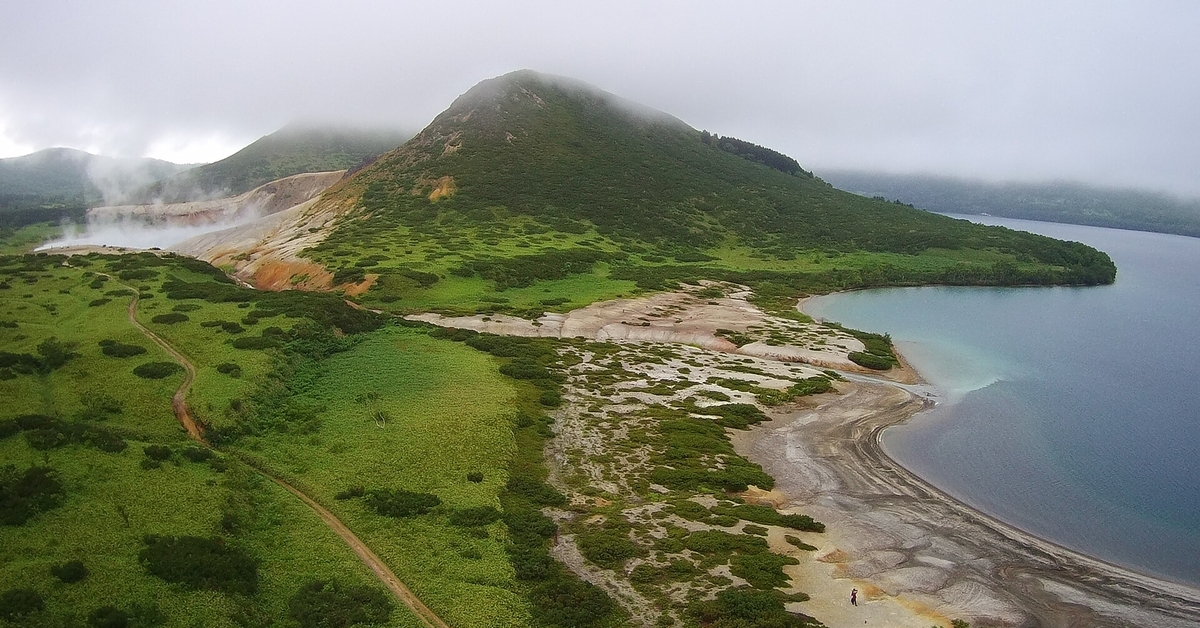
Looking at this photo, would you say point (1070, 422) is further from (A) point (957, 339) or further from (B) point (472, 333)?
(B) point (472, 333)

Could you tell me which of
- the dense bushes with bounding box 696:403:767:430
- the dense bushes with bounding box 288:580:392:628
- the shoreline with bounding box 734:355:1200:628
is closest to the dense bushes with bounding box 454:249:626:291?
the dense bushes with bounding box 696:403:767:430

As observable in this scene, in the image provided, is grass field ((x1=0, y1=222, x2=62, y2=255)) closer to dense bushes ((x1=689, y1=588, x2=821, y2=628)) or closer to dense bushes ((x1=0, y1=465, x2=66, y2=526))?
dense bushes ((x1=0, y1=465, x2=66, y2=526))

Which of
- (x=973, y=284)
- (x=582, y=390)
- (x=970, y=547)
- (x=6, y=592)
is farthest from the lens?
(x=973, y=284)

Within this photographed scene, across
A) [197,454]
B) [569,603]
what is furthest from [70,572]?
[569,603]

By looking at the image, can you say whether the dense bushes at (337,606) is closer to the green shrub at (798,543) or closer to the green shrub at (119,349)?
the green shrub at (798,543)

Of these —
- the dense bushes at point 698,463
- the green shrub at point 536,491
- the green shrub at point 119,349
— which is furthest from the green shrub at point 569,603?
the green shrub at point 119,349

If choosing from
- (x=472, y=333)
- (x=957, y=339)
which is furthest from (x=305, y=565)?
(x=957, y=339)
